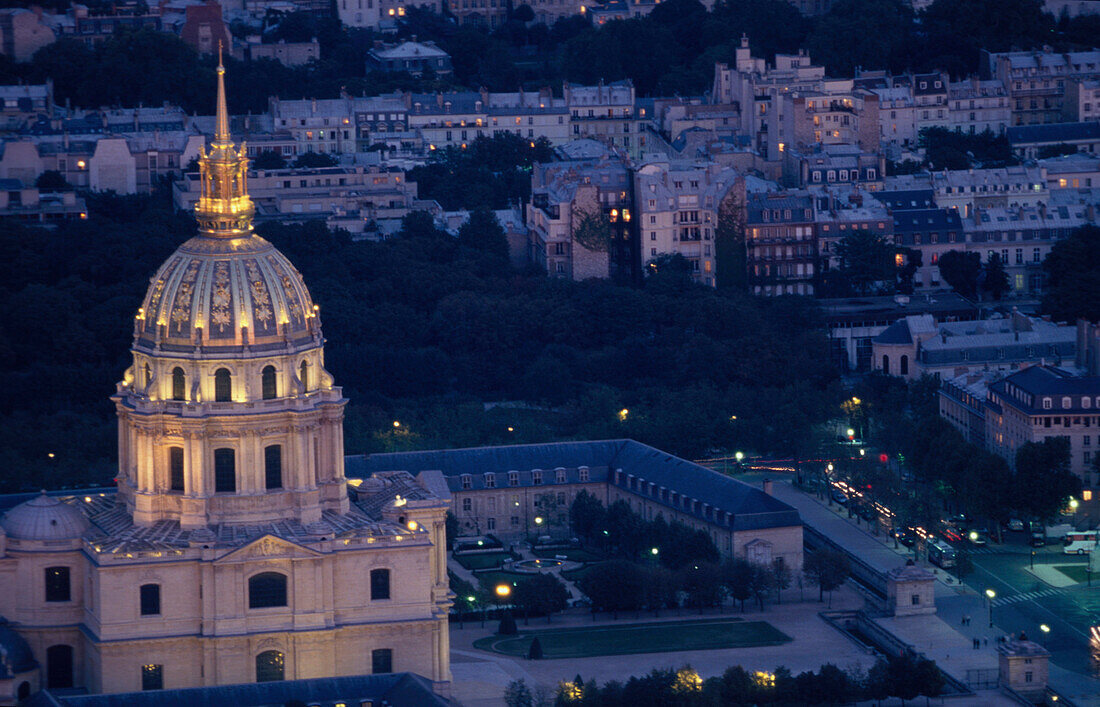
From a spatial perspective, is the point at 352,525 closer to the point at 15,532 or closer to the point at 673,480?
the point at 15,532

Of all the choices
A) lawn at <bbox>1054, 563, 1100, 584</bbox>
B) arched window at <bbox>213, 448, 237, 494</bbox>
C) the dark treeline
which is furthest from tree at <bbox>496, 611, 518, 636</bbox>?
lawn at <bbox>1054, 563, 1100, 584</bbox>

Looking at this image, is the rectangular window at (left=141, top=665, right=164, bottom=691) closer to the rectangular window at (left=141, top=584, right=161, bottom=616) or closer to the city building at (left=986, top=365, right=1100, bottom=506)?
the rectangular window at (left=141, top=584, right=161, bottom=616)

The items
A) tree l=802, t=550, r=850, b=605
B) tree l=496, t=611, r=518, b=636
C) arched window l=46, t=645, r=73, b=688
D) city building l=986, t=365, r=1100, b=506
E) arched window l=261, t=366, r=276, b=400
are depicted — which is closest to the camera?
arched window l=46, t=645, r=73, b=688

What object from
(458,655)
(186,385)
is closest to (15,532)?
(186,385)

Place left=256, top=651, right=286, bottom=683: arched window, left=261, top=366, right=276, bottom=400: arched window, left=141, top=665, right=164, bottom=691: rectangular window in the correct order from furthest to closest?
left=261, top=366, right=276, bottom=400: arched window, left=256, top=651, right=286, bottom=683: arched window, left=141, top=665, right=164, bottom=691: rectangular window

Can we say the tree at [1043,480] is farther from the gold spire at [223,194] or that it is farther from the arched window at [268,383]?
the gold spire at [223,194]
